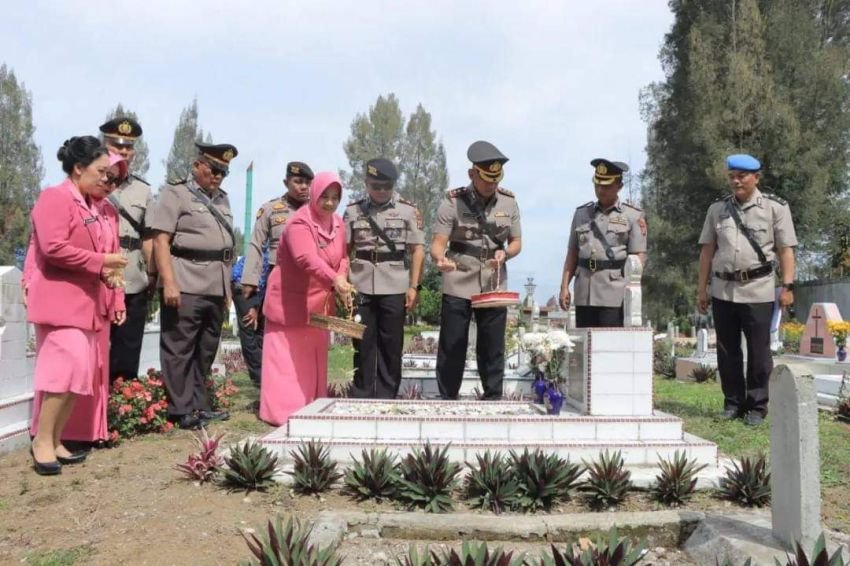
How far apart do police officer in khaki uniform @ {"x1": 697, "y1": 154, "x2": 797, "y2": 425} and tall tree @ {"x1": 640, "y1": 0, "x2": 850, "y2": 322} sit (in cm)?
1891

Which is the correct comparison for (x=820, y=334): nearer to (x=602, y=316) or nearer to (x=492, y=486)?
(x=602, y=316)

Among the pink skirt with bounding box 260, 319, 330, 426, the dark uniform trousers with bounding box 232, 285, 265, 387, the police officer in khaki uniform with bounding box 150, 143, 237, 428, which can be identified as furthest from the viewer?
the dark uniform trousers with bounding box 232, 285, 265, 387

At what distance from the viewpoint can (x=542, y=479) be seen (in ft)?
11.7

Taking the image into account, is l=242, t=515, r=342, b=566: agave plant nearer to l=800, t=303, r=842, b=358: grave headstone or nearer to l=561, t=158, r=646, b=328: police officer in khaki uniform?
l=561, t=158, r=646, b=328: police officer in khaki uniform

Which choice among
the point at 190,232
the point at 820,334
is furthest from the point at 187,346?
the point at 820,334

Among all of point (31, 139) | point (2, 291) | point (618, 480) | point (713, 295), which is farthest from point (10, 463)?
point (31, 139)

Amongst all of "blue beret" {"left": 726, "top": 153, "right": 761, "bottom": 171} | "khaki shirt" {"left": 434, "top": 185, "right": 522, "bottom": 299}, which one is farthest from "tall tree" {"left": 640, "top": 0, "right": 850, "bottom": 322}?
"khaki shirt" {"left": 434, "top": 185, "right": 522, "bottom": 299}

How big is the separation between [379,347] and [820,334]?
8414 millimetres

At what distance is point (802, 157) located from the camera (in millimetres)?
23719

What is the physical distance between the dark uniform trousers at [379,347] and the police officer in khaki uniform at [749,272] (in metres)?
2.60

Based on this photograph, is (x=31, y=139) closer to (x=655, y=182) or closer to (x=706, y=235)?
(x=655, y=182)

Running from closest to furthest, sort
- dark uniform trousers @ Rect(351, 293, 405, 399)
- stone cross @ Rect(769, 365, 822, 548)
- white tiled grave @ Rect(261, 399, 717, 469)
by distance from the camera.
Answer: stone cross @ Rect(769, 365, 822, 548)
white tiled grave @ Rect(261, 399, 717, 469)
dark uniform trousers @ Rect(351, 293, 405, 399)

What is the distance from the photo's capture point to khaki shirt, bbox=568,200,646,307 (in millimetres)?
5672

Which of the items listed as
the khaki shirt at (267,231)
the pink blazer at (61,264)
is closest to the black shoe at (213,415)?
the khaki shirt at (267,231)
